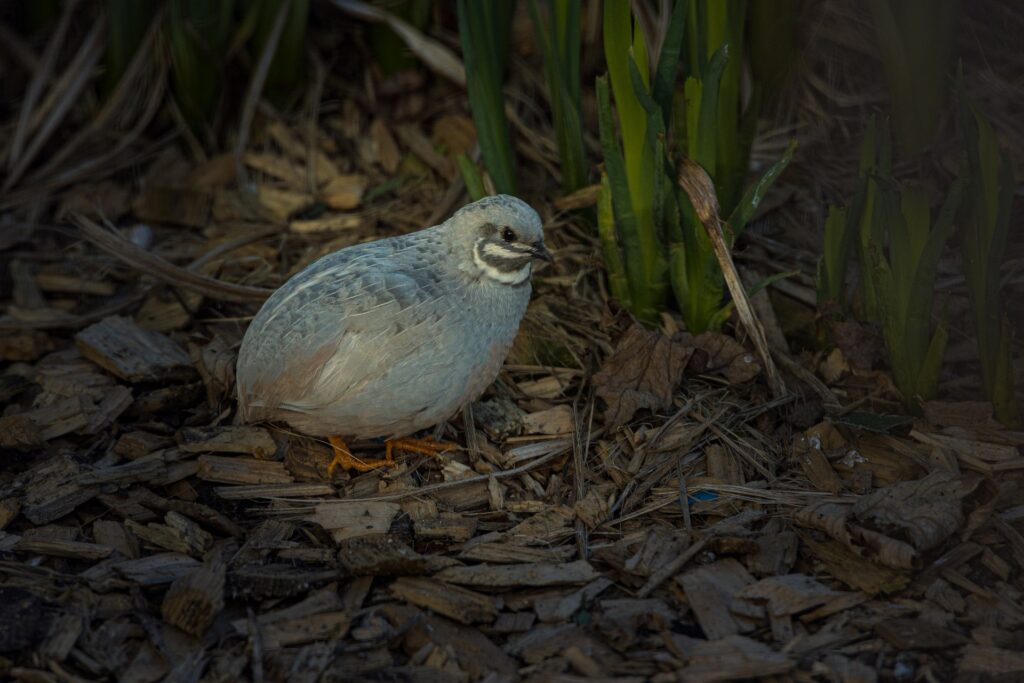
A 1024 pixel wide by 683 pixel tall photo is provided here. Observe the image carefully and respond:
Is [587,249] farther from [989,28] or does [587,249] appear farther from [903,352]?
[989,28]

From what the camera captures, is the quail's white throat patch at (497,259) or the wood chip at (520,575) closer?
the wood chip at (520,575)

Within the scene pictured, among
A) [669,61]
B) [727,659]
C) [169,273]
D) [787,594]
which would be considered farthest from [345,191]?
[727,659]

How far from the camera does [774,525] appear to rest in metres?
3.53

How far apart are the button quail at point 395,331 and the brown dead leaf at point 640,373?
478 millimetres

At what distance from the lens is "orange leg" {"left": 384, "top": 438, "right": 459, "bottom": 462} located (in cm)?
408

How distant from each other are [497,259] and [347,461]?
0.97 metres

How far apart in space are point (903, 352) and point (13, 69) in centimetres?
504

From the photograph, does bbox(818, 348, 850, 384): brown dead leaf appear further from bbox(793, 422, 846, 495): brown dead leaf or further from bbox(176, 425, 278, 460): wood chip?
bbox(176, 425, 278, 460): wood chip

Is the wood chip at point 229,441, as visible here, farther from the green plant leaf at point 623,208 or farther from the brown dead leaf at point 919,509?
the brown dead leaf at point 919,509

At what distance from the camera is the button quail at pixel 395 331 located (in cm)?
370

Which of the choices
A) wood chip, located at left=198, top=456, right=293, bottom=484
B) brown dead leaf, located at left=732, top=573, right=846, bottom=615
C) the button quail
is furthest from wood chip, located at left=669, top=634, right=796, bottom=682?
wood chip, located at left=198, top=456, right=293, bottom=484

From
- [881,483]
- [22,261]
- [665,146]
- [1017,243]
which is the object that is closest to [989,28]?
[1017,243]

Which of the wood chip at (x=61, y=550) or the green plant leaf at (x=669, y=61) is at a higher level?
the green plant leaf at (x=669, y=61)

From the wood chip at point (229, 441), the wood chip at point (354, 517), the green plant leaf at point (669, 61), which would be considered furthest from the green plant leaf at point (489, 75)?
the wood chip at point (354, 517)
